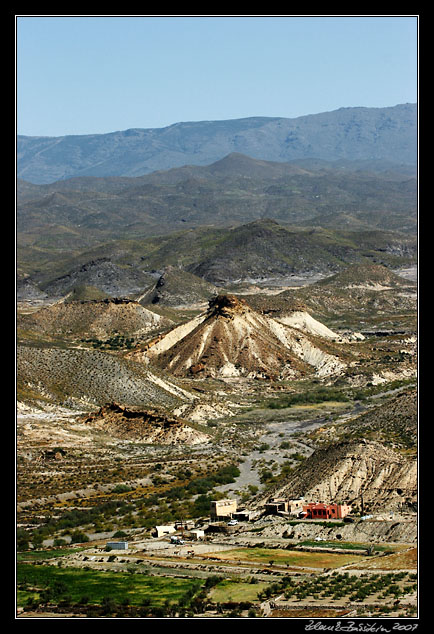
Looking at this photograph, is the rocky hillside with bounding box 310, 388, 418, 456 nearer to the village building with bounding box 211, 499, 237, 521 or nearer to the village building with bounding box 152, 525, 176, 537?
the village building with bounding box 211, 499, 237, 521

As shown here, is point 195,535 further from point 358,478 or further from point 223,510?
point 358,478

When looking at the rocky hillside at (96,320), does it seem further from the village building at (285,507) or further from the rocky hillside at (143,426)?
the village building at (285,507)

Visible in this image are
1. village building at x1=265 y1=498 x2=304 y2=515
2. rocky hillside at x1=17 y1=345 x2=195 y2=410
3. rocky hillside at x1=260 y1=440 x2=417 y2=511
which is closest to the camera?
rocky hillside at x1=260 y1=440 x2=417 y2=511

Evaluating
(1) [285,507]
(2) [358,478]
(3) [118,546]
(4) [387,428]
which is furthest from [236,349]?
(3) [118,546]

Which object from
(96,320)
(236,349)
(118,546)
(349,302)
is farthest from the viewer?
(349,302)

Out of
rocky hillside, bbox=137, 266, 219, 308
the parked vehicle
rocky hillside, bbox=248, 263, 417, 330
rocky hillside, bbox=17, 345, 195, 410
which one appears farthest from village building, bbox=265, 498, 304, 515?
rocky hillside, bbox=137, 266, 219, 308

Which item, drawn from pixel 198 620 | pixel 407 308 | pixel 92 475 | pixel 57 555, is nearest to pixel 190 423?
pixel 92 475

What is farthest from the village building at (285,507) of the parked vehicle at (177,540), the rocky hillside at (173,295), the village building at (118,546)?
the rocky hillside at (173,295)
